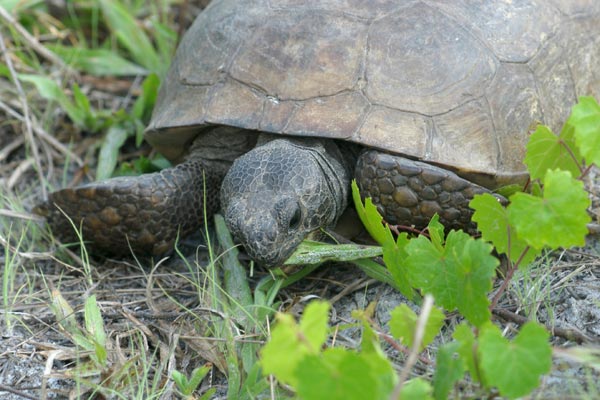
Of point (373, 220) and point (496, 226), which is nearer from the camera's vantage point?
point (496, 226)

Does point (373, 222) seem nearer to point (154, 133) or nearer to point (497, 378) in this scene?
point (497, 378)

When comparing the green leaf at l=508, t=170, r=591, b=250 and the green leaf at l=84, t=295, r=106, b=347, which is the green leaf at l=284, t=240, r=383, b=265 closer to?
the green leaf at l=84, t=295, r=106, b=347

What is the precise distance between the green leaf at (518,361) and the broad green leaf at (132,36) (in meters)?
2.97

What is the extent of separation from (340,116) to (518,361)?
134 centimetres

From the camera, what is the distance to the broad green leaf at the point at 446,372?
1.90 meters

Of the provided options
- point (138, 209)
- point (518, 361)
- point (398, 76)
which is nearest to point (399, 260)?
point (518, 361)

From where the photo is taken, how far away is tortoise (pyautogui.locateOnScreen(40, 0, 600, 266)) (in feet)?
9.23

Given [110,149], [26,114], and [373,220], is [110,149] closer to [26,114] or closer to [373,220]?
[26,114]

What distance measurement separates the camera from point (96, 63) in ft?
14.2

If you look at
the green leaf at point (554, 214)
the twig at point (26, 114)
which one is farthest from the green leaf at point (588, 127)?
the twig at point (26, 114)

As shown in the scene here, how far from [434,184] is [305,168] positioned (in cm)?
48

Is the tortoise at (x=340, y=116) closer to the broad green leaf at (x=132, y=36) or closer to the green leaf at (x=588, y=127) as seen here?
the green leaf at (x=588, y=127)

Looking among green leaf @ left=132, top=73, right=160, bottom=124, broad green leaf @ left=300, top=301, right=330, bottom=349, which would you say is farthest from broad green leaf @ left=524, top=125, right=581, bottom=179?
green leaf @ left=132, top=73, right=160, bottom=124

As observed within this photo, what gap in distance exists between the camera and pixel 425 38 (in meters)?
2.96
